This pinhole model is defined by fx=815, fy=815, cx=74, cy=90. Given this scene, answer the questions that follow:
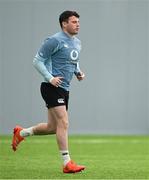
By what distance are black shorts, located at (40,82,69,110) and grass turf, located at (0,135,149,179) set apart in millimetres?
707

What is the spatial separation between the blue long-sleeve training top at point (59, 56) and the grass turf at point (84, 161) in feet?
3.21

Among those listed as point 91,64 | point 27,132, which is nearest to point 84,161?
point 27,132

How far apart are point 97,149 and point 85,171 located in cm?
444

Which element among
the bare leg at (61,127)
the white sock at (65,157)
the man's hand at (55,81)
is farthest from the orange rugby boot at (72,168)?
the man's hand at (55,81)

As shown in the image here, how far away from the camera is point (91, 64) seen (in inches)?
710

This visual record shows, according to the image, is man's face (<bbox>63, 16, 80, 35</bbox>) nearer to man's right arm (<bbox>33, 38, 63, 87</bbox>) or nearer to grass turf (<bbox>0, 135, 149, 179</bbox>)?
man's right arm (<bbox>33, 38, 63, 87</bbox>)

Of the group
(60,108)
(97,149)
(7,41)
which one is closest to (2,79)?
(7,41)

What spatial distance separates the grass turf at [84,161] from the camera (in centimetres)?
796

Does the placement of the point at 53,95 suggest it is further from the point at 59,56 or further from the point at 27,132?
the point at 27,132

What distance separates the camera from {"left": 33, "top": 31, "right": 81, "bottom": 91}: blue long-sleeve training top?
843cm

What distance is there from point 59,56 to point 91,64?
953cm

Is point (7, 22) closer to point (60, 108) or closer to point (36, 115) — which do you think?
point (36, 115)

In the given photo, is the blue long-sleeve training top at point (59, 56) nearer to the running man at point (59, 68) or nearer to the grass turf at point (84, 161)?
the running man at point (59, 68)

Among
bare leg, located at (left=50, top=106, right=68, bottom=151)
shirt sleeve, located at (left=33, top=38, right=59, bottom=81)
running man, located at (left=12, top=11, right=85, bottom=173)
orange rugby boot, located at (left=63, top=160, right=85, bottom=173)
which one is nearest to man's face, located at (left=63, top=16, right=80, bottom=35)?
running man, located at (left=12, top=11, right=85, bottom=173)
